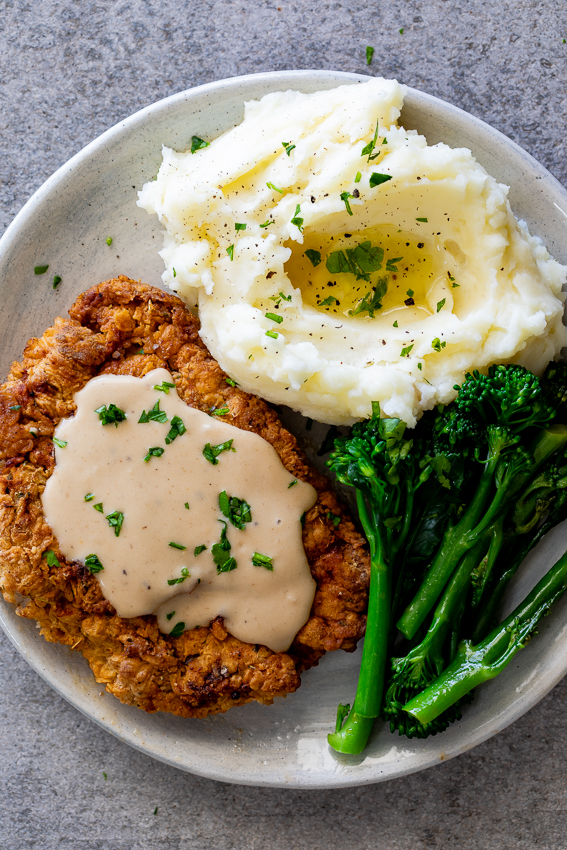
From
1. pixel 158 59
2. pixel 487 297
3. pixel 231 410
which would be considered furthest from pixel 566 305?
pixel 158 59

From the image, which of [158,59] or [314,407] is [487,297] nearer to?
[314,407]

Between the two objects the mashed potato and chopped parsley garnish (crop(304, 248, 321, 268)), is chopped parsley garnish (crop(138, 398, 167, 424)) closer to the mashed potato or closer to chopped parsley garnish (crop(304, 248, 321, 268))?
the mashed potato

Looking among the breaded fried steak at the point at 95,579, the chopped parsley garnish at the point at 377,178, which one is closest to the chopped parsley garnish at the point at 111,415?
the breaded fried steak at the point at 95,579

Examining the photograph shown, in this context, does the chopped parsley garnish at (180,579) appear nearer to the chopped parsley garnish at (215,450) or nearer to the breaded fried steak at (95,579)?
the breaded fried steak at (95,579)

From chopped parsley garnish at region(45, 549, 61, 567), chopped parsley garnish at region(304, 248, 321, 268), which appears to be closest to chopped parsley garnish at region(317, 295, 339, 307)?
chopped parsley garnish at region(304, 248, 321, 268)

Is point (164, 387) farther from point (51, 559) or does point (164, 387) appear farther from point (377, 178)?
point (377, 178)

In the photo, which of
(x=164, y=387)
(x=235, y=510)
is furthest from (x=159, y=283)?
(x=235, y=510)
